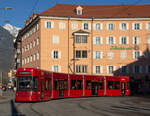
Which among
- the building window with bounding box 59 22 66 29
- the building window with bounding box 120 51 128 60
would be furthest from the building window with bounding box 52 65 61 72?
the building window with bounding box 120 51 128 60

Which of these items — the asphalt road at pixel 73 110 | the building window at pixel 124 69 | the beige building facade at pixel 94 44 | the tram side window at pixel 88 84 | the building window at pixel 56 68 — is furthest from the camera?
the building window at pixel 124 69

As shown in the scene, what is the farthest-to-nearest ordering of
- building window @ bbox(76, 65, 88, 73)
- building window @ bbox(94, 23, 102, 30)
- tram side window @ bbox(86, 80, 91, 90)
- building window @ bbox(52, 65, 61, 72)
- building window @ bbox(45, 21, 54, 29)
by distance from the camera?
1. building window @ bbox(94, 23, 102, 30)
2. building window @ bbox(76, 65, 88, 73)
3. building window @ bbox(45, 21, 54, 29)
4. building window @ bbox(52, 65, 61, 72)
5. tram side window @ bbox(86, 80, 91, 90)

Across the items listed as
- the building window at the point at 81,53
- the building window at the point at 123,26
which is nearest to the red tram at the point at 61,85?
the building window at the point at 81,53

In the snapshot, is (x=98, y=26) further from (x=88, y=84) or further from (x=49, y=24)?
(x=88, y=84)

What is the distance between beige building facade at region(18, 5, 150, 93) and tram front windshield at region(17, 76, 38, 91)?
33.4 metres

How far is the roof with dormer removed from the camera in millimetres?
62562

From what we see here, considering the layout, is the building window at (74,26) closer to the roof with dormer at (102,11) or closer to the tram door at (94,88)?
the roof with dormer at (102,11)

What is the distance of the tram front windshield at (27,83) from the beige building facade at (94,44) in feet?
109

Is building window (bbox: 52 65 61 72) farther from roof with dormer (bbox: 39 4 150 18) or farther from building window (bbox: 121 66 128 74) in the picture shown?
building window (bbox: 121 66 128 74)

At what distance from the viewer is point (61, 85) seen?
3212cm

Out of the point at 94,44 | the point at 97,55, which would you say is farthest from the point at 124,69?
the point at 94,44

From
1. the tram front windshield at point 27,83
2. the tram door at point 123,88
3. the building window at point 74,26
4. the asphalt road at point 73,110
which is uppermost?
the building window at point 74,26

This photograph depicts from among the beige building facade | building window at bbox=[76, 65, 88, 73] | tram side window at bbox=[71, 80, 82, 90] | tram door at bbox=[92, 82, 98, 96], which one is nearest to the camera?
tram side window at bbox=[71, 80, 82, 90]

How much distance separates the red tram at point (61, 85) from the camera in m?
26.2
